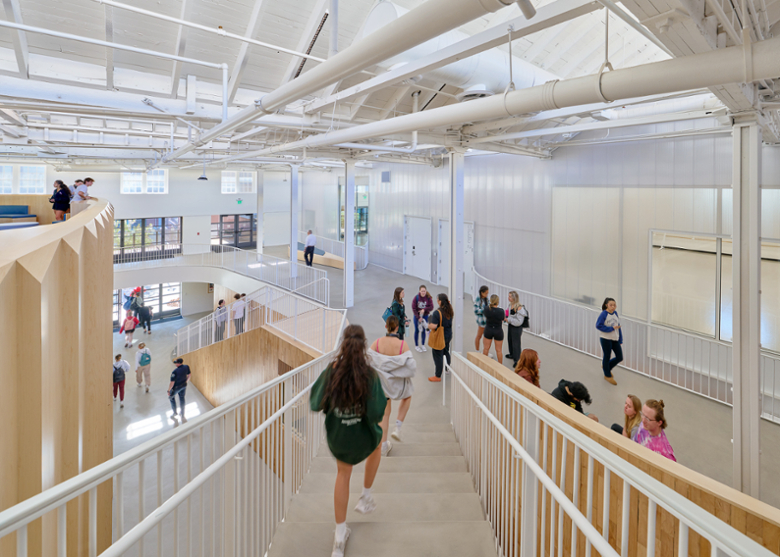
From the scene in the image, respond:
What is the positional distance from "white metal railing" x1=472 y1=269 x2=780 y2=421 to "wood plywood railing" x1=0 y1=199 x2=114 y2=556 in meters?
7.67

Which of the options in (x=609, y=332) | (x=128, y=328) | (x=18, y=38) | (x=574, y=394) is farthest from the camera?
(x=128, y=328)

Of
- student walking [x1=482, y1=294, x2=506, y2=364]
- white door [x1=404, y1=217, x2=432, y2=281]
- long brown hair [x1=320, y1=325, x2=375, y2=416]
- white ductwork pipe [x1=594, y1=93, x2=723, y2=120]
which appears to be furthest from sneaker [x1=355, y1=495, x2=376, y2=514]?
white door [x1=404, y1=217, x2=432, y2=281]

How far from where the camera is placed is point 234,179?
82.3ft

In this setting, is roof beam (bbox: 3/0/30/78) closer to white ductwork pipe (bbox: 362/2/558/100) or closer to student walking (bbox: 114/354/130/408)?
white ductwork pipe (bbox: 362/2/558/100)

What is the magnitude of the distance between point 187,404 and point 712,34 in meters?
14.9

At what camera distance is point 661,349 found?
8789 millimetres

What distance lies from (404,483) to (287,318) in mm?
7540

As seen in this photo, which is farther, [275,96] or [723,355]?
[723,355]

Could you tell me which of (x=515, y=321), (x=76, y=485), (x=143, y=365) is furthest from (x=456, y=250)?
(x=143, y=365)

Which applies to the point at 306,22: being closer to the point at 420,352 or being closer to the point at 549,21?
the point at 549,21

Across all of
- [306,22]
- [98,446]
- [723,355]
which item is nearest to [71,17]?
[306,22]

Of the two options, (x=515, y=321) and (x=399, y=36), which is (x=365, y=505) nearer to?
(x=399, y=36)

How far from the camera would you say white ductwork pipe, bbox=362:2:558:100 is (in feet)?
15.3

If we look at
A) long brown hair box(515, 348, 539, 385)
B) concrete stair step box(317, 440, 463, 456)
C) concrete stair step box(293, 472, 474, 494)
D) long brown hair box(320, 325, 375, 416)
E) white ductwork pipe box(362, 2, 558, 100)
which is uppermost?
white ductwork pipe box(362, 2, 558, 100)
